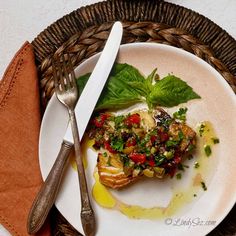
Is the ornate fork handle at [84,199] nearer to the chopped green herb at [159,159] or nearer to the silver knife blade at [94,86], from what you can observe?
the silver knife blade at [94,86]

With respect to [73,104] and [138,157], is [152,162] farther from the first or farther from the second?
A: [73,104]

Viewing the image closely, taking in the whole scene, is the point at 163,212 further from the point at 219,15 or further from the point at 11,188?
the point at 219,15

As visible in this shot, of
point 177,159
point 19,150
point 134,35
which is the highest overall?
point 134,35

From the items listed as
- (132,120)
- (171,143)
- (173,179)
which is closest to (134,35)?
(132,120)

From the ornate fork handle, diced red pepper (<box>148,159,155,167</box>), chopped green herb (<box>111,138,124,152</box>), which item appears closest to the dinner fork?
the ornate fork handle

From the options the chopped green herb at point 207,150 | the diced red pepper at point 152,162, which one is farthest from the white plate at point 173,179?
the diced red pepper at point 152,162
